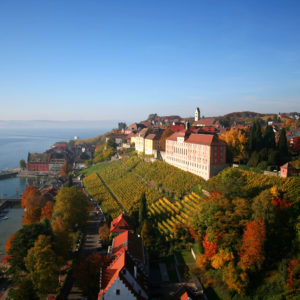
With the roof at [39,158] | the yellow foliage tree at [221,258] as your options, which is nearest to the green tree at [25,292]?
the yellow foliage tree at [221,258]

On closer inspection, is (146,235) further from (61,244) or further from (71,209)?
(71,209)

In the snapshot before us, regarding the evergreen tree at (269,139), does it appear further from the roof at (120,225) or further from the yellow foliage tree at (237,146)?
the roof at (120,225)

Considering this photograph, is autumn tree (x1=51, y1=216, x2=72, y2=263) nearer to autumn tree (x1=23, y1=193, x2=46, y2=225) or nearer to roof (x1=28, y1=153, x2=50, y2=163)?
autumn tree (x1=23, y1=193, x2=46, y2=225)

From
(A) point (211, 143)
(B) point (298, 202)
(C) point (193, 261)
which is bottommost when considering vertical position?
(C) point (193, 261)

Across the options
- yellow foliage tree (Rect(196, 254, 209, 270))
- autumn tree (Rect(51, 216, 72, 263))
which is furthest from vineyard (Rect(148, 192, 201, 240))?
autumn tree (Rect(51, 216, 72, 263))

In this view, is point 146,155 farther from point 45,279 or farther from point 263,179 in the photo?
point 45,279

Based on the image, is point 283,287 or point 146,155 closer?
point 283,287

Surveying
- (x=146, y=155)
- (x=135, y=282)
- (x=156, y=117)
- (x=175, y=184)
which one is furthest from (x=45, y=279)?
(x=156, y=117)
